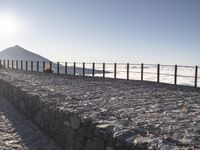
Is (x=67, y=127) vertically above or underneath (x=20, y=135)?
above

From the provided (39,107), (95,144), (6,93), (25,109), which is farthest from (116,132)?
(6,93)

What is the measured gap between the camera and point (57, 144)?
8.60m

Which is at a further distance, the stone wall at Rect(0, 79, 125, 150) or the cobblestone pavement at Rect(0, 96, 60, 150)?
the cobblestone pavement at Rect(0, 96, 60, 150)

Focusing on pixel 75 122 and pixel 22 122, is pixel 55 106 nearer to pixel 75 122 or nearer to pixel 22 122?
pixel 75 122

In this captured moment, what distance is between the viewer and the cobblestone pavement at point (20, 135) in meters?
8.84

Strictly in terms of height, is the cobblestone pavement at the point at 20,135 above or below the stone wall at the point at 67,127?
below

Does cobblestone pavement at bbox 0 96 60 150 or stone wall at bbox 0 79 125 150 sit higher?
stone wall at bbox 0 79 125 150

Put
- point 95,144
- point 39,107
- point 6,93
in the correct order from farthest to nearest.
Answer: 1. point 6,93
2. point 39,107
3. point 95,144

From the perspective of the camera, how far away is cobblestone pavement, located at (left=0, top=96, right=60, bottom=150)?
29.0 feet

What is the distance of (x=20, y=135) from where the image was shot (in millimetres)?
10188

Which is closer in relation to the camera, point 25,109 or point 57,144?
point 57,144

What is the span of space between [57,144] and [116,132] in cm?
291

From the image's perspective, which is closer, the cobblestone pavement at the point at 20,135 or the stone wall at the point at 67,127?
the stone wall at the point at 67,127

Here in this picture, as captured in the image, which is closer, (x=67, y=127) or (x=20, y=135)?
(x=67, y=127)
